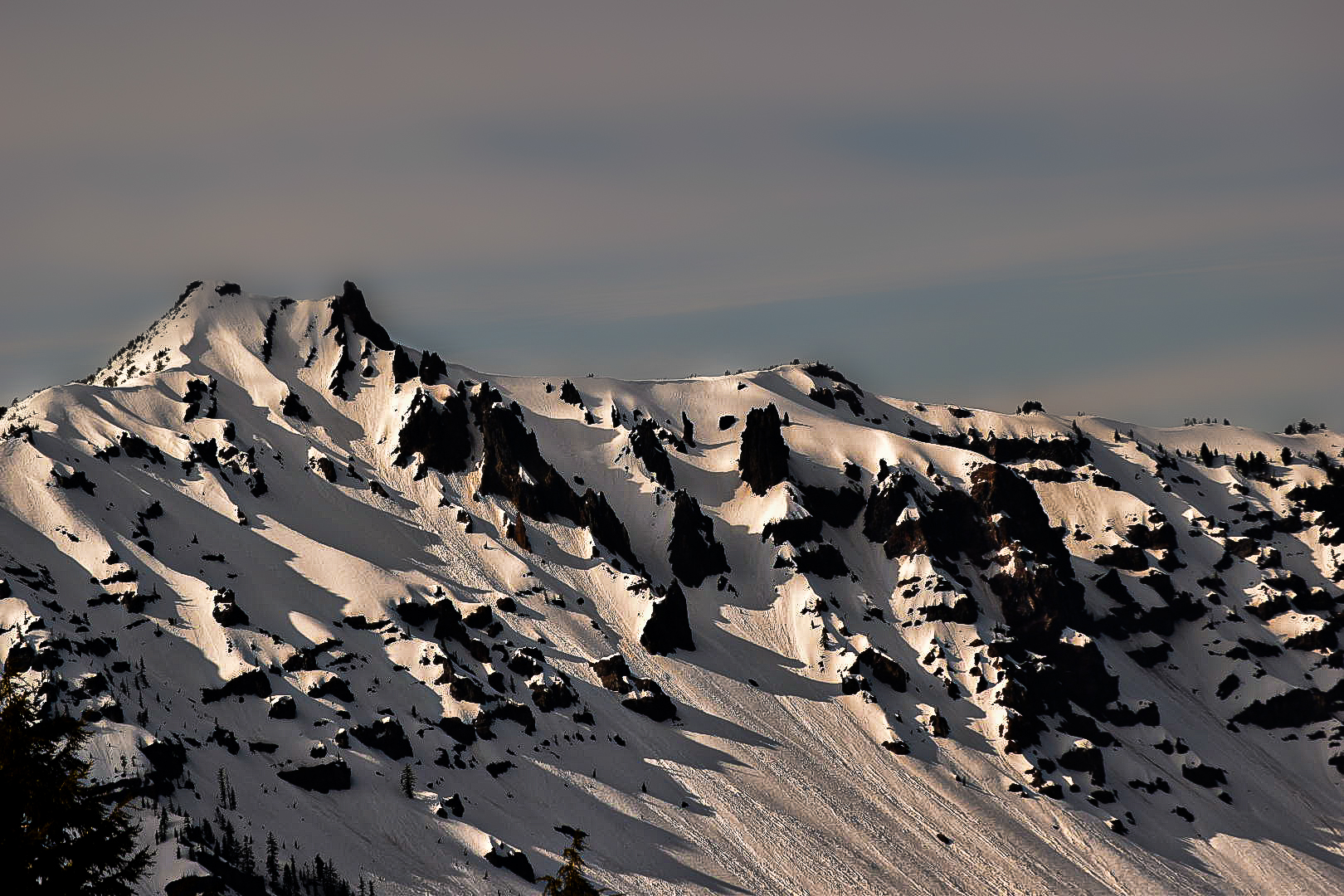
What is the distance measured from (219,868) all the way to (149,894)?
15.8 meters

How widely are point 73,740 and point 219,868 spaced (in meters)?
157

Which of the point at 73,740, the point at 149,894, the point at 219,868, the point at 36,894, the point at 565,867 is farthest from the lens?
the point at 219,868

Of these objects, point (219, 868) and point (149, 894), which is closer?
point (149, 894)

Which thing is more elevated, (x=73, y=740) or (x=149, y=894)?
(x=73, y=740)

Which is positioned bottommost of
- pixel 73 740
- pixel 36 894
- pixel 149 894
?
pixel 149 894

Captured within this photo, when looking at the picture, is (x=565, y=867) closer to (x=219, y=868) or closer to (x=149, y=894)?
(x=149, y=894)

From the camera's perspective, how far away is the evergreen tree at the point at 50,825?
44.2m

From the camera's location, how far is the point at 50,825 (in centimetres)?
4438

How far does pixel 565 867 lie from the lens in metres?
61.4

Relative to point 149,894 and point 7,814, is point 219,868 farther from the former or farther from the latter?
point 7,814

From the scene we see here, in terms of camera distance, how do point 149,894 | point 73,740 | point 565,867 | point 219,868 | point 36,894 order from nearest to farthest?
point 36,894 → point 73,740 → point 565,867 → point 149,894 → point 219,868

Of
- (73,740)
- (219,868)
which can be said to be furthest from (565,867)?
(219,868)

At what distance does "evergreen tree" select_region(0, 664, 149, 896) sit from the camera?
145ft

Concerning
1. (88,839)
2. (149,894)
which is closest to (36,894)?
(88,839)
